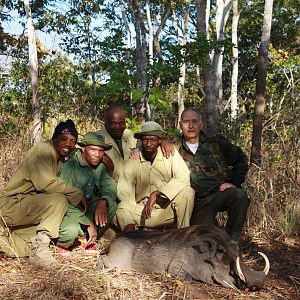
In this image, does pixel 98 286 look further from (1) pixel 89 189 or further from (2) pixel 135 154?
(2) pixel 135 154

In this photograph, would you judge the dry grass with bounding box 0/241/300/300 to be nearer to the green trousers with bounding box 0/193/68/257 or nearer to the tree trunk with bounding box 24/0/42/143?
the green trousers with bounding box 0/193/68/257

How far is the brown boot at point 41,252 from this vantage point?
425 centimetres

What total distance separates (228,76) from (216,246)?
28.1 metres

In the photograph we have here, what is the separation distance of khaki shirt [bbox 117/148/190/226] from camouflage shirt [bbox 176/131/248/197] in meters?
0.23

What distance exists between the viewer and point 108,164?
16.8 feet

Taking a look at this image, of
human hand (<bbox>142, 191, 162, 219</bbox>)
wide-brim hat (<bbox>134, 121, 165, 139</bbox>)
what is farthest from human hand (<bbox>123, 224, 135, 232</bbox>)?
wide-brim hat (<bbox>134, 121, 165, 139</bbox>)

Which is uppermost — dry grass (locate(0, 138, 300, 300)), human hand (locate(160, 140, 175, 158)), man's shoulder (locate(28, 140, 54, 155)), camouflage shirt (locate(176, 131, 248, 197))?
man's shoulder (locate(28, 140, 54, 155))

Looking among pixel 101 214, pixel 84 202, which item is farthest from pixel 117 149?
pixel 101 214

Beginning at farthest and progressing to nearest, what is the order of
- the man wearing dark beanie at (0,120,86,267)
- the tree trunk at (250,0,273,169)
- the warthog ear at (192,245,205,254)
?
1. the tree trunk at (250,0,273,169)
2. the man wearing dark beanie at (0,120,86,267)
3. the warthog ear at (192,245,205,254)

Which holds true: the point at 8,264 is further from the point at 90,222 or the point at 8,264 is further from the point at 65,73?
the point at 65,73

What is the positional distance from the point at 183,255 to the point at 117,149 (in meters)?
1.76

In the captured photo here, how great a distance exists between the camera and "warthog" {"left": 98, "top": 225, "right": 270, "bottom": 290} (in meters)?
4.02

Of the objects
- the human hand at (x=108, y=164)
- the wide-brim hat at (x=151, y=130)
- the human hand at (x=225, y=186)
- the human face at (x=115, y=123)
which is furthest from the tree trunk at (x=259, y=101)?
the human hand at (x=108, y=164)

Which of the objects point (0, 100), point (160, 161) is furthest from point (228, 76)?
point (160, 161)
